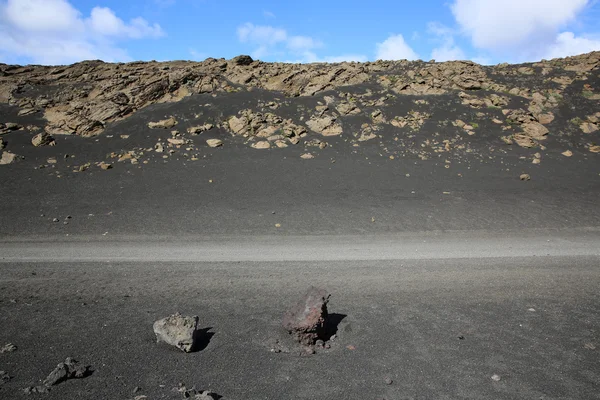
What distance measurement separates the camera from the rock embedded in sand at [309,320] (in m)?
6.22

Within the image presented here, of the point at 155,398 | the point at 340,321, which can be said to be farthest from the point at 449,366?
the point at 155,398

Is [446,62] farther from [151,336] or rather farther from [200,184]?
[151,336]

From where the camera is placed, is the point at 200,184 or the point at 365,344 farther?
the point at 200,184

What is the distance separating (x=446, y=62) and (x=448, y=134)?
39.3ft

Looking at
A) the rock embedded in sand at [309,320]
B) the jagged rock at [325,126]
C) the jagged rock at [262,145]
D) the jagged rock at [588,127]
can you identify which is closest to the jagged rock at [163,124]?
the jagged rock at [262,145]

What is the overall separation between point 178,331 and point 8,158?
22109 millimetres

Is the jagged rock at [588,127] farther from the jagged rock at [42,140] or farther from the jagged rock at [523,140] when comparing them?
the jagged rock at [42,140]

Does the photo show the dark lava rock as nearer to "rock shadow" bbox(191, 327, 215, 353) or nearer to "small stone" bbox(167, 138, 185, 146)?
"small stone" bbox(167, 138, 185, 146)

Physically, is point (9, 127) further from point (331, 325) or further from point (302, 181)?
point (331, 325)

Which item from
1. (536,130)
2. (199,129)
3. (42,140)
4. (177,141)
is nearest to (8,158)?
(42,140)

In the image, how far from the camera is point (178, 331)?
5984mm

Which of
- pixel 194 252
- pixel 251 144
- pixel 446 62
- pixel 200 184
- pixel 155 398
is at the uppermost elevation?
pixel 446 62

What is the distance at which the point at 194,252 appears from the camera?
11.9m

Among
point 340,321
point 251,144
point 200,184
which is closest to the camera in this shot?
point 340,321
